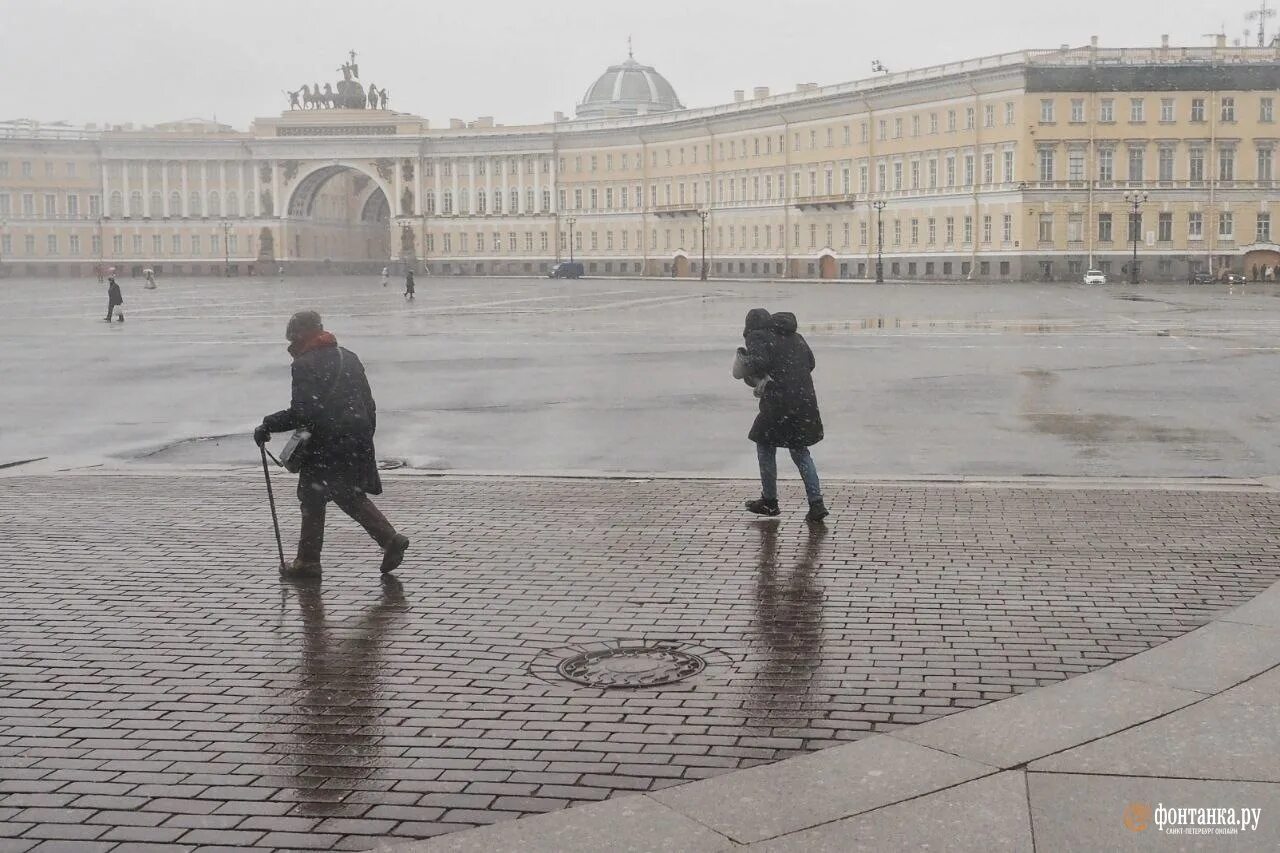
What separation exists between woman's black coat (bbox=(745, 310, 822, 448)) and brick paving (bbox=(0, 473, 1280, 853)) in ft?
1.94

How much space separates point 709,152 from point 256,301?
199ft

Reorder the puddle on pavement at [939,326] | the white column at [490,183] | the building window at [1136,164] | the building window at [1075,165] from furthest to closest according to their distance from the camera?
1. the white column at [490,183]
2. the building window at [1075,165]
3. the building window at [1136,164]
4. the puddle on pavement at [939,326]

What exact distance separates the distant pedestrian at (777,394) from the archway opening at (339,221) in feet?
422

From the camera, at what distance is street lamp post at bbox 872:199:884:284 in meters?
88.5

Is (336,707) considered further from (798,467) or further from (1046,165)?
(1046,165)

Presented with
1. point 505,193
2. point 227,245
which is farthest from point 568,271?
point 227,245

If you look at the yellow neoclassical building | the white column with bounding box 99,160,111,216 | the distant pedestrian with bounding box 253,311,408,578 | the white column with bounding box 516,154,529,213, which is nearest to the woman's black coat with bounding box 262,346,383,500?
the distant pedestrian with bounding box 253,311,408,578

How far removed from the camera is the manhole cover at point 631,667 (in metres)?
6.64

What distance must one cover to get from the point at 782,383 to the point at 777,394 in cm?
9

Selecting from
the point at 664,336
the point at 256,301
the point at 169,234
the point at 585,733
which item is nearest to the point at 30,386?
the point at 664,336

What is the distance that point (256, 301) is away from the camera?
6019cm

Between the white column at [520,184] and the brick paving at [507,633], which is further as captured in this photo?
the white column at [520,184]

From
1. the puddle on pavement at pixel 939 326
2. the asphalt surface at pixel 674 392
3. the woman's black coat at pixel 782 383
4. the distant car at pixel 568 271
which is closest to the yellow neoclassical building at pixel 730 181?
the distant car at pixel 568 271

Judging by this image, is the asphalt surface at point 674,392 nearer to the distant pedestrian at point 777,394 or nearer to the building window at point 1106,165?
the distant pedestrian at point 777,394
